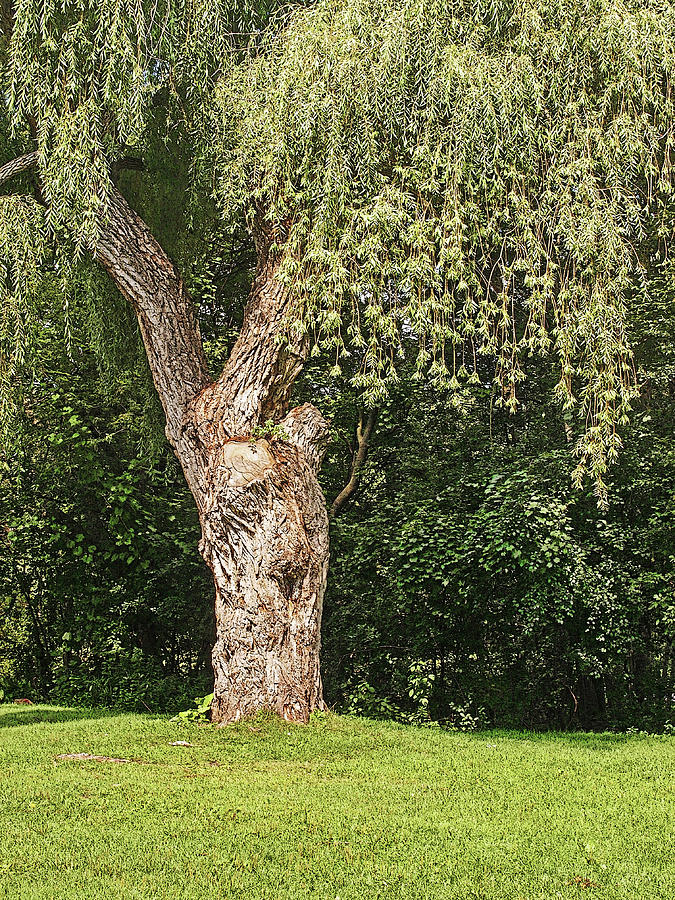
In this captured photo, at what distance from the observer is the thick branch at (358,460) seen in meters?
12.2

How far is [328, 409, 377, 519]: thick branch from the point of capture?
12.2 m

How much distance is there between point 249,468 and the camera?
24.5 ft

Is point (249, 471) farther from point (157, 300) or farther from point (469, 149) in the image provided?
point (469, 149)

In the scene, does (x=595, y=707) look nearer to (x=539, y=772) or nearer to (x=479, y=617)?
Result: (x=479, y=617)

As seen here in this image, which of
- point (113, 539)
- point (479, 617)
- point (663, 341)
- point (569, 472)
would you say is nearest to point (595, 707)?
point (479, 617)

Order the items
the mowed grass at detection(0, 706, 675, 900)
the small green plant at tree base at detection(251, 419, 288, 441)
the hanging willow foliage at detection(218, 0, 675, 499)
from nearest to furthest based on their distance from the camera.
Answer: the mowed grass at detection(0, 706, 675, 900) < the hanging willow foliage at detection(218, 0, 675, 499) < the small green plant at tree base at detection(251, 419, 288, 441)

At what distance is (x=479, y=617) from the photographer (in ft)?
34.2

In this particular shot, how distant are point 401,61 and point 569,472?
4922 mm

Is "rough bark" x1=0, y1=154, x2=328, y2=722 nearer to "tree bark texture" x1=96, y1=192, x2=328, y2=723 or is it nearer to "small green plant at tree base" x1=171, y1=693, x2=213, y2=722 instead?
"tree bark texture" x1=96, y1=192, x2=328, y2=723

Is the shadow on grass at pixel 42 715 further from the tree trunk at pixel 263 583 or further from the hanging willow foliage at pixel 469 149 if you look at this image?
the hanging willow foliage at pixel 469 149

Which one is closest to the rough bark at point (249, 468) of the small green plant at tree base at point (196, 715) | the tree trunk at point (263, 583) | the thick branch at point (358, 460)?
the tree trunk at point (263, 583)

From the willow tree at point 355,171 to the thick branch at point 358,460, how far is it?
4.51m

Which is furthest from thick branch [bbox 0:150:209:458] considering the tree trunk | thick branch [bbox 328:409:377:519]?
thick branch [bbox 328:409:377:519]

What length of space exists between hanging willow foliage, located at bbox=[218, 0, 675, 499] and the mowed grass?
2.50 metres
